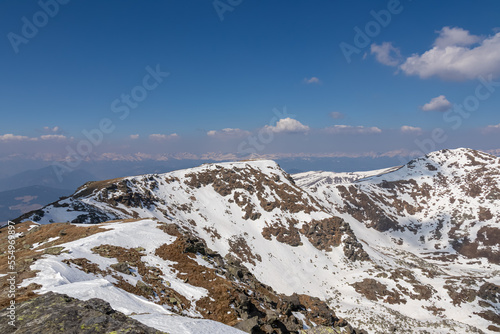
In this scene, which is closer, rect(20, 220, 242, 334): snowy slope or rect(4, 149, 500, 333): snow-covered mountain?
rect(20, 220, 242, 334): snowy slope

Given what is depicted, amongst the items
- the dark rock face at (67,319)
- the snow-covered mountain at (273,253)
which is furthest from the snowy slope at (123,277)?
the dark rock face at (67,319)

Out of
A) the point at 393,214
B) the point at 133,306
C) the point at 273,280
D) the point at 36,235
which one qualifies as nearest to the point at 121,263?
the point at 133,306

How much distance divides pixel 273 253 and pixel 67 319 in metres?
84.6

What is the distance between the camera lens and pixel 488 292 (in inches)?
2749

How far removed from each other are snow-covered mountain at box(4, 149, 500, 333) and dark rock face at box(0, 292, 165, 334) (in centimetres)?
176

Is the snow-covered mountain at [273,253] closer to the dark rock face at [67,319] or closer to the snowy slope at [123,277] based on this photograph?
the snowy slope at [123,277]

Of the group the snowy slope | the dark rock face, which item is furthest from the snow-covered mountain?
the dark rock face

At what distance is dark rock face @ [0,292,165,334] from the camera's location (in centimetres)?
733

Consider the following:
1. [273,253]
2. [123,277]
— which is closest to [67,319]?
[123,277]

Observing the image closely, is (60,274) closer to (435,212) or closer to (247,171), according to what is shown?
(247,171)

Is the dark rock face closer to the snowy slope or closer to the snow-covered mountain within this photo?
the snowy slope

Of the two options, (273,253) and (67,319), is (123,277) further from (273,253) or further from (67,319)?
(273,253)

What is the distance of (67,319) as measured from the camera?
7.70 meters

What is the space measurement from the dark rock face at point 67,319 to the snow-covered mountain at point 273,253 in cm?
176
